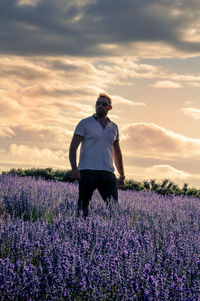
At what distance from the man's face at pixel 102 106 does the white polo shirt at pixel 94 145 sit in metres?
0.11

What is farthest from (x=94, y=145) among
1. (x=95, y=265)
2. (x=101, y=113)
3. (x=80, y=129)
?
(x=95, y=265)

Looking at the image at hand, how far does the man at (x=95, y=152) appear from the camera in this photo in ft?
18.3

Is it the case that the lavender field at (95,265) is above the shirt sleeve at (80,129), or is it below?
below

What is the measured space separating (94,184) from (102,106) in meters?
1.08

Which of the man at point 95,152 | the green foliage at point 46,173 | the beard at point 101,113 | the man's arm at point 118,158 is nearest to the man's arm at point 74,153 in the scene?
the man at point 95,152

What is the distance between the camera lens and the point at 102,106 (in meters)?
5.67

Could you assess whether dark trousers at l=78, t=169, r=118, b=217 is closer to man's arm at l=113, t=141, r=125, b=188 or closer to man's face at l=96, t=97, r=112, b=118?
man's arm at l=113, t=141, r=125, b=188

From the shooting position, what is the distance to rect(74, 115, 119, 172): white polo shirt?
5578 mm

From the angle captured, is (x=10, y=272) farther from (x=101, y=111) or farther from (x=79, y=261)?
(x=101, y=111)

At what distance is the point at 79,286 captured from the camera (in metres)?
3.01

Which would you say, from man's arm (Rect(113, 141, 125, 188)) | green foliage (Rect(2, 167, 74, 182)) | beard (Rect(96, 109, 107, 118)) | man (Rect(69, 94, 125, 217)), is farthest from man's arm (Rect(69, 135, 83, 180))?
green foliage (Rect(2, 167, 74, 182))

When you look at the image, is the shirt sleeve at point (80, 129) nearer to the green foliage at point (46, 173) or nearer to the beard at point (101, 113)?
the beard at point (101, 113)

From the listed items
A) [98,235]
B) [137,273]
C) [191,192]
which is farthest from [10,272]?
[191,192]

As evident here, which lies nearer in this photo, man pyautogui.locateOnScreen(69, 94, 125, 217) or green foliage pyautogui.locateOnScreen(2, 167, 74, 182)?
man pyautogui.locateOnScreen(69, 94, 125, 217)
